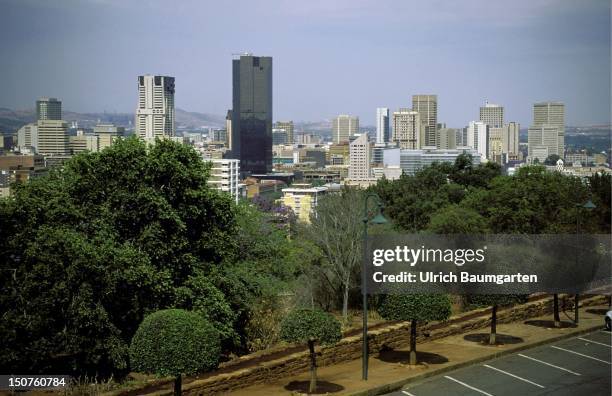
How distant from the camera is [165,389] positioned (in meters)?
10.4

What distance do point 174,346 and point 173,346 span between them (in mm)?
10

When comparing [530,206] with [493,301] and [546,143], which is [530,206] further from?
[546,143]

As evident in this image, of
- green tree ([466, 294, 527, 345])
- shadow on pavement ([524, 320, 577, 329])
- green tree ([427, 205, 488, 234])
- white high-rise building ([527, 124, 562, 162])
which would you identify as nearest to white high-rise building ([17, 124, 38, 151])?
white high-rise building ([527, 124, 562, 162])

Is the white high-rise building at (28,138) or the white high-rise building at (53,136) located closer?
the white high-rise building at (28,138)

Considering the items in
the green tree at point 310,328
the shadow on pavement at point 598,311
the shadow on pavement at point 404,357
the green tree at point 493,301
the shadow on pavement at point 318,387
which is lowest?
the shadow on pavement at point 598,311

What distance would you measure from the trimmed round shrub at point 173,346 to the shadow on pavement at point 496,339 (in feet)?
18.9

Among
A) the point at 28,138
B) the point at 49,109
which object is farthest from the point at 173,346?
the point at 49,109

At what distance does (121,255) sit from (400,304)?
3825 millimetres

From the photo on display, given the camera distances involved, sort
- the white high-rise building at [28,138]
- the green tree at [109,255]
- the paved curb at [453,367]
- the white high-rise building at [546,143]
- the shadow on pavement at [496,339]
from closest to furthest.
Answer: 1. the paved curb at [453,367]
2. the green tree at [109,255]
3. the shadow on pavement at [496,339]
4. the white high-rise building at [28,138]
5. the white high-rise building at [546,143]

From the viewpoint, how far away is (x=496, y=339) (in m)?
13.9

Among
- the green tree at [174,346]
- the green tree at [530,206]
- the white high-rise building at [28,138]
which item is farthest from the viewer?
the white high-rise building at [28,138]

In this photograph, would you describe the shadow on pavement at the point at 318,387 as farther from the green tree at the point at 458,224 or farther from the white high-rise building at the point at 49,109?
the white high-rise building at the point at 49,109

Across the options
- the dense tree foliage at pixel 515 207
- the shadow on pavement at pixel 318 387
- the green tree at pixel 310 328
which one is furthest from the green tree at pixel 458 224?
the green tree at pixel 310 328

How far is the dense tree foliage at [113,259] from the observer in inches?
434
